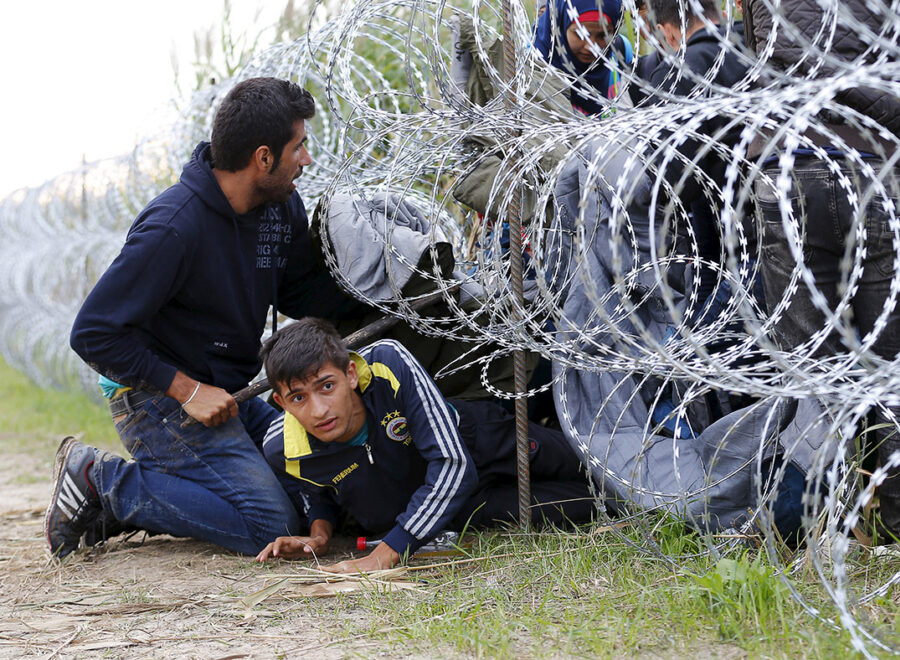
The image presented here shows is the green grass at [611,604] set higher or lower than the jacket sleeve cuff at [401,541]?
higher

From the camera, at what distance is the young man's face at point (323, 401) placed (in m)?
3.53

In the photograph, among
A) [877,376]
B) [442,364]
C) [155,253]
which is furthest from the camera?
[442,364]

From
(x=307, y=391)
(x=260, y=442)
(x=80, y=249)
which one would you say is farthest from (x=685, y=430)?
(x=80, y=249)

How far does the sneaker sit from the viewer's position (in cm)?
411

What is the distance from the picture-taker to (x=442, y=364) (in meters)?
4.36

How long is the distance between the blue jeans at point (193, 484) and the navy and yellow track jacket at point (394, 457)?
195 mm

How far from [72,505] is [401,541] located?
149 cm

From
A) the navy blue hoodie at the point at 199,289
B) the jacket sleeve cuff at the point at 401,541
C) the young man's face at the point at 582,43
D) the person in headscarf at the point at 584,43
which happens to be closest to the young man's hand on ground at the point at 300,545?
the jacket sleeve cuff at the point at 401,541

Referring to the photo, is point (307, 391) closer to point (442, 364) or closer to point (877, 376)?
point (442, 364)

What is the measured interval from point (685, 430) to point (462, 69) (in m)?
1.88

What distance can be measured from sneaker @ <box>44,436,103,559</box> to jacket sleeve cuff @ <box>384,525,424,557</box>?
1.40 m

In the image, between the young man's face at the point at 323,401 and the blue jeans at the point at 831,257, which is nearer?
the blue jeans at the point at 831,257

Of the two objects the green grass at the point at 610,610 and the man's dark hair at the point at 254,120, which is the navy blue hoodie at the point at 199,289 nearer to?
the man's dark hair at the point at 254,120

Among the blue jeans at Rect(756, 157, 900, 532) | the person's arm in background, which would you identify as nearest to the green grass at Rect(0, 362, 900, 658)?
the blue jeans at Rect(756, 157, 900, 532)
